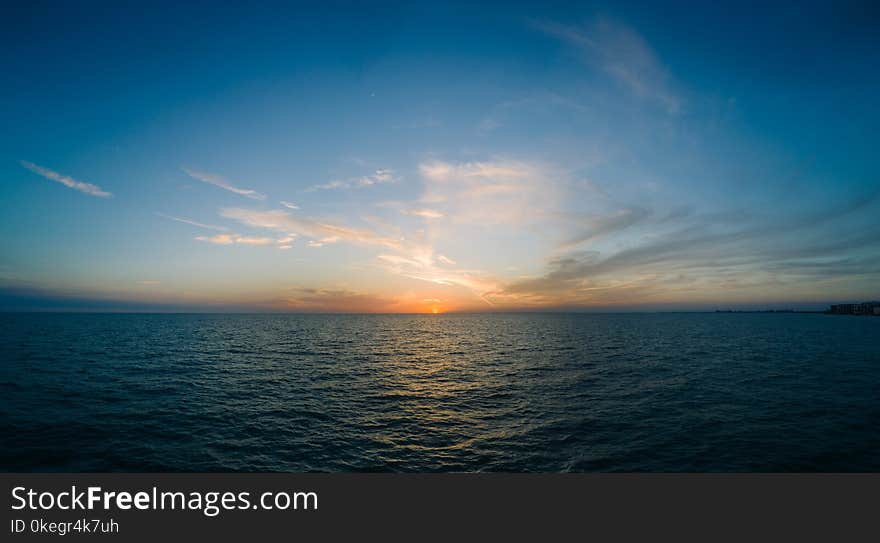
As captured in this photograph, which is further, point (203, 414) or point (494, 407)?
point (494, 407)

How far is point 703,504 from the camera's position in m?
12.3

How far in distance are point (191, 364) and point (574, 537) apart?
179ft

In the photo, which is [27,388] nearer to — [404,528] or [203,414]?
[203,414]

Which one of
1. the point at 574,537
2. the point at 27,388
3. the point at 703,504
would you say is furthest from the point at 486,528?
the point at 27,388

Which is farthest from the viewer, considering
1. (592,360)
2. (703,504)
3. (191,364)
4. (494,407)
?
(592,360)

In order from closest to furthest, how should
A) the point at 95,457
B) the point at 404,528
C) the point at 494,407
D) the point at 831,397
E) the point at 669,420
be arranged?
1. the point at 404,528
2. the point at 95,457
3. the point at 669,420
4. the point at 494,407
5. the point at 831,397

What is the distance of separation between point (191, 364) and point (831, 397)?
71.2 m

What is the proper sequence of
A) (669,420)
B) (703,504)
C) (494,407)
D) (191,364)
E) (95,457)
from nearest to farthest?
(703,504) < (95,457) < (669,420) < (494,407) < (191,364)

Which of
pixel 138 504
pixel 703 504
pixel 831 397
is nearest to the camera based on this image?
pixel 138 504

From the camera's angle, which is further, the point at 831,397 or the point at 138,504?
the point at 831,397

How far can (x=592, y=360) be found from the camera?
5547 centimetres

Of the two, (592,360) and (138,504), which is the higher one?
(138,504)

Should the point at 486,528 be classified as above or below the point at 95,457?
above

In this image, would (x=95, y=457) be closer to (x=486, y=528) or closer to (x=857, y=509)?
(x=486, y=528)
